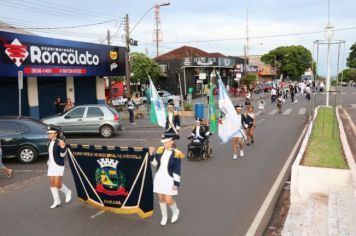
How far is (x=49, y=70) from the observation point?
71.8 ft

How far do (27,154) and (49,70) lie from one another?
9.76 meters

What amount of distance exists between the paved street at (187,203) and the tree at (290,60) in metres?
93.6

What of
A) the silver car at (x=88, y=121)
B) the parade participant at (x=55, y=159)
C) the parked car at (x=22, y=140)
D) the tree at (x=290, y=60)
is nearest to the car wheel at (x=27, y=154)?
the parked car at (x=22, y=140)

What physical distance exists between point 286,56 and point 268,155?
94735 mm

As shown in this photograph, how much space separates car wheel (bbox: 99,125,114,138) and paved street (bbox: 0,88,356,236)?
5.24 metres

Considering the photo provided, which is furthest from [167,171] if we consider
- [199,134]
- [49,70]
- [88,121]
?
[49,70]

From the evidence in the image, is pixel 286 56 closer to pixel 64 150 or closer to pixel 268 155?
pixel 268 155

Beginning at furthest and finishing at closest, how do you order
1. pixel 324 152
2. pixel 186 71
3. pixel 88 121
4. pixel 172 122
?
1. pixel 186 71
2. pixel 88 121
3. pixel 172 122
4. pixel 324 152

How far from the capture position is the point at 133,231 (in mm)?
6941

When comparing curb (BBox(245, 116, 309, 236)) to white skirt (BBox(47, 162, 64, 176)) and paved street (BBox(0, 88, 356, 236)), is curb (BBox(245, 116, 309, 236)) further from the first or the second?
white skirt (BBox(47, 162, 64, 176))

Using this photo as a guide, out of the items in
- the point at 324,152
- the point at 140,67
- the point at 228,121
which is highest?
the point at 140,67

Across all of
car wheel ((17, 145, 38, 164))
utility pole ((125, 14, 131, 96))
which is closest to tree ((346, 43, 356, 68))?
utility pole ((125, 14, 131, 96))

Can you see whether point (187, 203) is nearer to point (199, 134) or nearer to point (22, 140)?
point (199, 134)

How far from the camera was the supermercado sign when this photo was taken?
774 inches
